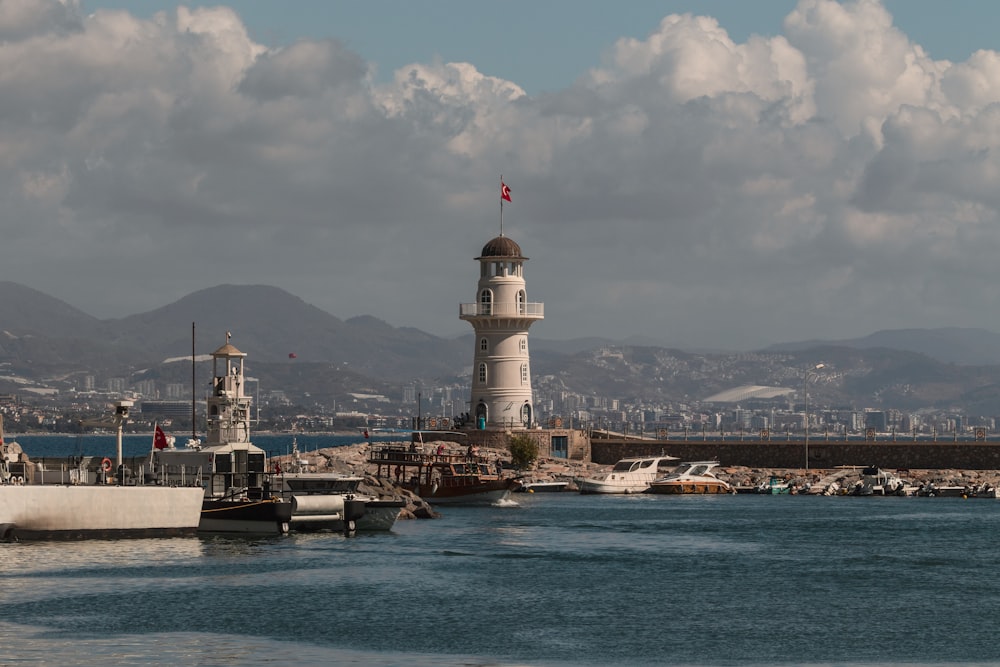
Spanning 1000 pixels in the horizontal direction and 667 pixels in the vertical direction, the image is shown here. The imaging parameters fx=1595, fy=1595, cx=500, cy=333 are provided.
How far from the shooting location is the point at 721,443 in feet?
410

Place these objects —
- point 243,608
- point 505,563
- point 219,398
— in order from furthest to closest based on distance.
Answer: point 219,398 → point 505,563 → point 243,608

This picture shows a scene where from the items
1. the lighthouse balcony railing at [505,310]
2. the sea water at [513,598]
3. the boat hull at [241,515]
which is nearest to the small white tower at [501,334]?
the lighthouse balcony railing at [505,310]

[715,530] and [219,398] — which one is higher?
[219,398]

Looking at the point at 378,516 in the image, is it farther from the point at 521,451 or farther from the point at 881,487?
the point at 881,487

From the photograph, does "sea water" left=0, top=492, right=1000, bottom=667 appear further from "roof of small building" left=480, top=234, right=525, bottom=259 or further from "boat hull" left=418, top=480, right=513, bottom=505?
"roof of small building" left=480, top=234, right=525, bottom=259

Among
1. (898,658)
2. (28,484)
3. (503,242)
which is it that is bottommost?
(898,658)

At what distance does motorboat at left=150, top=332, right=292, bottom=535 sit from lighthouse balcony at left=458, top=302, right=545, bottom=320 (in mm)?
40723

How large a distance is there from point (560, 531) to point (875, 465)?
48.2 meters

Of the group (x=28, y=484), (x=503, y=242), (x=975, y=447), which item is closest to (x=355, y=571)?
(x=28, y=484)

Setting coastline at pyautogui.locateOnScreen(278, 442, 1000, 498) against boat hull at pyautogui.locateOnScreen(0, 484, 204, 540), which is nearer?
boat hull at pyautogui.locateOnScreen(0, 484, 204, 540)

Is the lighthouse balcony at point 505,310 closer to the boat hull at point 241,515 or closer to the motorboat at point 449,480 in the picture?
the motorboat at point 449,480

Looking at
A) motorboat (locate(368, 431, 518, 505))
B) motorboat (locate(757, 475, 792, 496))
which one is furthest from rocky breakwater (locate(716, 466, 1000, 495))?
motorboat (locate(368, 431, 518, 505))

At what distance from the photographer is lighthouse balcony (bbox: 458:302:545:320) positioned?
115m

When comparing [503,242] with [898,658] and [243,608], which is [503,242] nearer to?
[243,608]
